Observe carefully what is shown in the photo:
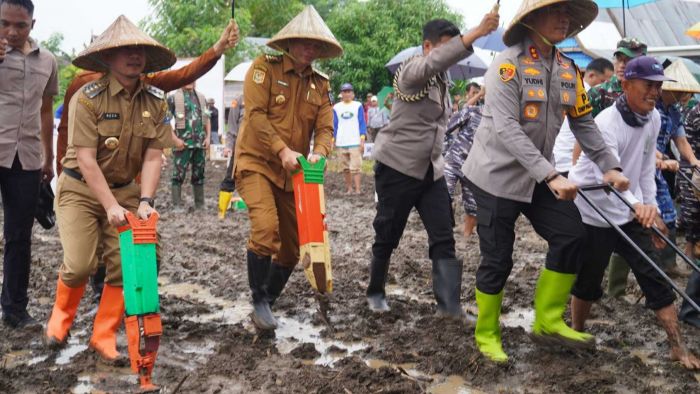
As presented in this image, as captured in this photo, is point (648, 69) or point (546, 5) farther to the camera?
point (648, 69)

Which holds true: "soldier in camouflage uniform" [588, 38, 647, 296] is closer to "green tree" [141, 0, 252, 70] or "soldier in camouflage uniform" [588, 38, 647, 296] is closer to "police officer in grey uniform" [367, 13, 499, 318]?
"police officer in grey uniform" [367, 13, 499, 318]

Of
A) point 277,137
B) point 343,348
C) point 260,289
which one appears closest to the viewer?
point 343,348

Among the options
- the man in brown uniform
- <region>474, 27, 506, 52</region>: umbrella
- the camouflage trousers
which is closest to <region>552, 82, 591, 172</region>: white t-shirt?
the man in brown uniform

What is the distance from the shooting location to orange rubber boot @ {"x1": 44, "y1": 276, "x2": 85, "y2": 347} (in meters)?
4.86

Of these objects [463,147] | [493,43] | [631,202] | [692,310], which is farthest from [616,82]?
[493,43]

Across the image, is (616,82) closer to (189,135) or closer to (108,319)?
(108,319)

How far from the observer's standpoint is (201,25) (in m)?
35.5

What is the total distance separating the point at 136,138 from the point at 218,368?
1.43 m

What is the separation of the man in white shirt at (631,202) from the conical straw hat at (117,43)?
2.76m

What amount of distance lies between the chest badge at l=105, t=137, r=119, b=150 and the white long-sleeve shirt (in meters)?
2.83

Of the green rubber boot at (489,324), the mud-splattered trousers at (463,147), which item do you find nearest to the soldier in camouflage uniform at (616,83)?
the mud-splattered trousers at (463,147)

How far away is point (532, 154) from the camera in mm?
4359

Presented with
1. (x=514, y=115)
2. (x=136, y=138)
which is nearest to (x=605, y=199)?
(x=514, y=115)

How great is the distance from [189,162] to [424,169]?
6968 millimetres
